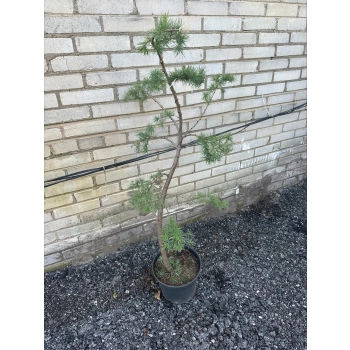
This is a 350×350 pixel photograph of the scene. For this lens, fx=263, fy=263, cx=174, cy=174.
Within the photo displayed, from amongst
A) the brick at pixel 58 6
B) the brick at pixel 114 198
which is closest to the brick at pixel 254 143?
the brick at pixel 114 198

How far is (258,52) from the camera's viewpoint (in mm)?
2109

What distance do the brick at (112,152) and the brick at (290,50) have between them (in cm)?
150

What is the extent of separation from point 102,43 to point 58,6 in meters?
0.28

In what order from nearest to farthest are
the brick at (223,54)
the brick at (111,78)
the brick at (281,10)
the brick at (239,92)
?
the brick at (111,78) → the brick at (223,54) → the brick at (281,10) → the brick at (239,92)

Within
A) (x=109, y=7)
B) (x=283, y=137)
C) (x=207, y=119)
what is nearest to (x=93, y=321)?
(x=207, y=119)

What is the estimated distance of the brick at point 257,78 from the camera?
216cm

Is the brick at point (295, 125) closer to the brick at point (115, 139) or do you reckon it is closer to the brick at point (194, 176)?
the brick at point (194, 176)

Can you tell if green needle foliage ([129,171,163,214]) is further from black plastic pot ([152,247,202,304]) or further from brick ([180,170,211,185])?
brick ([180,170,211,185])

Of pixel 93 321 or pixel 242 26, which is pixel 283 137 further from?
pixel 93 321

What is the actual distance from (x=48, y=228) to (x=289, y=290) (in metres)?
1.81

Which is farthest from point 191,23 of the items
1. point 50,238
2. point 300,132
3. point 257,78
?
point 50,238

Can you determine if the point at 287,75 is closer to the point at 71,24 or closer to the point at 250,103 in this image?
the point at 250,103

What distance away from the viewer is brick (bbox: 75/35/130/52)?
1.55 meters

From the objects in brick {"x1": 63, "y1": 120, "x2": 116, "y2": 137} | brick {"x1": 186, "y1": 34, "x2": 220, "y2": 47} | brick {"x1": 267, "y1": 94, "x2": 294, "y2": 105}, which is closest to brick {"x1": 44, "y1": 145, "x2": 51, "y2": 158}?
brick {"x1": 63, "y1": 120, "x2": 116, "y2": 137}
